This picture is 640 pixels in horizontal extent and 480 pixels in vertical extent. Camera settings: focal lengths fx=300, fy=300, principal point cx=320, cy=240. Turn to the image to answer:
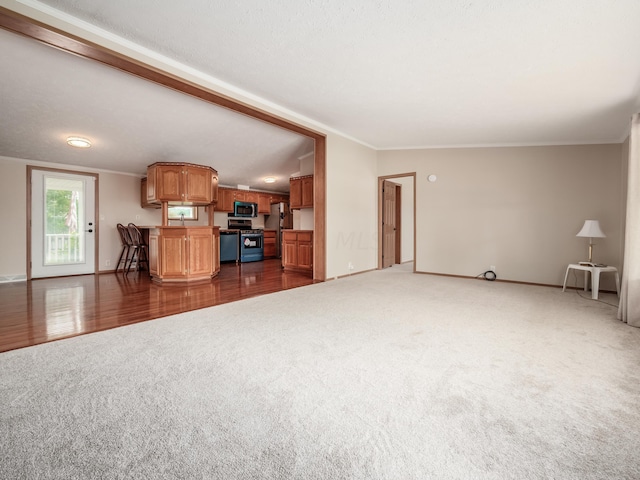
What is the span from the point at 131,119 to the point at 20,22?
251cm

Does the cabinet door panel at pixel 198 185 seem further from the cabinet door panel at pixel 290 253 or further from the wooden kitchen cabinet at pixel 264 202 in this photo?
the wooden kitchen cabinet at pixel 264 202

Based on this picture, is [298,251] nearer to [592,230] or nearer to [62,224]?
[62,224]

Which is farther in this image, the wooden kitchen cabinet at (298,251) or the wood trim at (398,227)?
the wood trim at (398,227)

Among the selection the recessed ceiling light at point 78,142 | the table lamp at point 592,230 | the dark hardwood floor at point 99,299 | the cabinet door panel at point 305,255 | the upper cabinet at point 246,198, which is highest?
the recessed ceiling light at point 78,142

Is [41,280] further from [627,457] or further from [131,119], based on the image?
[627,457]

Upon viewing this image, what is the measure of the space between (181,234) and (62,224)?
9.38 feet

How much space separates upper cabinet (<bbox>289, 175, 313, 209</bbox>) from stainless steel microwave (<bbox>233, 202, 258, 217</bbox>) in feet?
7.87

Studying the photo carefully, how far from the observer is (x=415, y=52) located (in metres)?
2.80

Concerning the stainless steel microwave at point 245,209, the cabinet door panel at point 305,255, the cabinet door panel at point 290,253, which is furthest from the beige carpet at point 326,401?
the stainless steel microwave at point 245,209

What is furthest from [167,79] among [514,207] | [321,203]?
[514,207]

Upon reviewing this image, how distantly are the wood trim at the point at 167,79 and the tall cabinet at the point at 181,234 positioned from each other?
2.04 meters

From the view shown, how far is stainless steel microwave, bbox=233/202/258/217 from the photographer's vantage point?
8.54 meters

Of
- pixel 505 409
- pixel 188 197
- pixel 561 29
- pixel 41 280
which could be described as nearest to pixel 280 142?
pixel 188 197

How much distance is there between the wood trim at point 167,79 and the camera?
2.30 m
